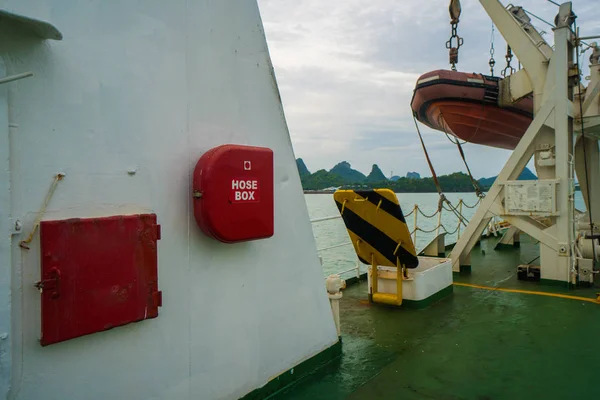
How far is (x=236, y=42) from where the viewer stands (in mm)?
2359

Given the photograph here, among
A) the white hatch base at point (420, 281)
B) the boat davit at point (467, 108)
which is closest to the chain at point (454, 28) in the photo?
the boat davit at point (467, 108)

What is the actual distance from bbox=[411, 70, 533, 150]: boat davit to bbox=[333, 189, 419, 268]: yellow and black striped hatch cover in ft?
13.8

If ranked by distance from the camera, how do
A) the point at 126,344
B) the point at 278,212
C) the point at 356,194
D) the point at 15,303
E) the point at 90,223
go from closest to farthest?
the point at 15,303, the point at 90,223, the point at 126,344, the point at 278,212, the point at 356,194

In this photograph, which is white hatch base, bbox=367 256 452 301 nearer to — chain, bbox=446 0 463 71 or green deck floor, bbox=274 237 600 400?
green deck floor, bbox=274 237 600 400

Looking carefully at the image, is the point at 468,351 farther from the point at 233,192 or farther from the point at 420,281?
the point at 233,192

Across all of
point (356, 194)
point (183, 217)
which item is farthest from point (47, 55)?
point (356, 194)

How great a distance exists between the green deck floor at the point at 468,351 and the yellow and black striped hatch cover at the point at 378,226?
1.75 ft

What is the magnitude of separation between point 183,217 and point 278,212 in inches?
27.7

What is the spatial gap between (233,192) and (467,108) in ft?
22.5

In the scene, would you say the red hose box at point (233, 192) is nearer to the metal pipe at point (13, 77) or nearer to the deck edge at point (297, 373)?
the metal pipe at point (13, 77)

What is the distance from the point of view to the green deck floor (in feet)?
8.77

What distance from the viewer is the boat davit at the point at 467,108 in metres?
7.46

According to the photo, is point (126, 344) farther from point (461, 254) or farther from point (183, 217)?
point (461, 254)

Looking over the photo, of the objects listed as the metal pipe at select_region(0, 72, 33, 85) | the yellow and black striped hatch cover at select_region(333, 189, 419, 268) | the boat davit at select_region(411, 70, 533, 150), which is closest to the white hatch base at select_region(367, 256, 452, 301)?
the yellow and black striped hatch cover at select_region(333, 189, 419, 268)
